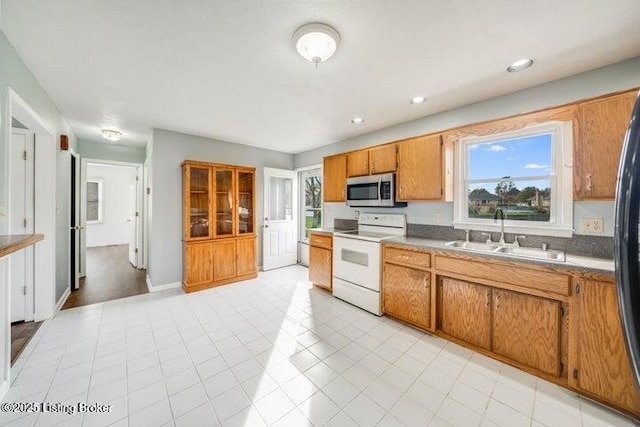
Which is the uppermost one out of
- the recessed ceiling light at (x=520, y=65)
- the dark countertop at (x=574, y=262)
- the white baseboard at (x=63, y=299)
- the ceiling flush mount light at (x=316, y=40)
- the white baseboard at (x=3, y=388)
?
the recessed ceiling light at (x=520, y=65)

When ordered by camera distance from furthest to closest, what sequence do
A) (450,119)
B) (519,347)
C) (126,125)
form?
(126,125), (450,119), (519,347)

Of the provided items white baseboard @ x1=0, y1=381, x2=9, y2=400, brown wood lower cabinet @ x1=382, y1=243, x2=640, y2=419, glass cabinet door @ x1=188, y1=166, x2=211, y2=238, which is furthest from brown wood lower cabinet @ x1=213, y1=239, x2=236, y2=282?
brown wood lower cabinet @ x1=382, y1=243, x2=640, y2=419

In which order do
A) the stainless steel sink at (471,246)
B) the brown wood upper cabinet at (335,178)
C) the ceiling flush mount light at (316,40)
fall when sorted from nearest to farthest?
the ceiling flush mount light at (316,40) → the stainless steel sink at (471,246) → the brown wood upper cabinet at (335,178)

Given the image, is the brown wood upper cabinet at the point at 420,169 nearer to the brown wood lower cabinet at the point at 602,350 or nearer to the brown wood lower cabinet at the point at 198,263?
the brown wood lower cabinet at the point at 602,350

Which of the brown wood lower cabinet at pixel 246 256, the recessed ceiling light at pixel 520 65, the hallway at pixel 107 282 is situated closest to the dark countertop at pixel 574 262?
the recessed ceiling light at pixel 520 65

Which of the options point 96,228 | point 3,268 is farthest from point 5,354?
point 96,228

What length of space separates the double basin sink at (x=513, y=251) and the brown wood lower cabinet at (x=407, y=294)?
46cm

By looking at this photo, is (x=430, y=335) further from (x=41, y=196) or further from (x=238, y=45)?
(x=41, y=196)

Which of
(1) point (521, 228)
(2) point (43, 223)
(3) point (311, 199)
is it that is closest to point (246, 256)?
(3) point (311, 199)

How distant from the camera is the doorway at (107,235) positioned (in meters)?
3.77

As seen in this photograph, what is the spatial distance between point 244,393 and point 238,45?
2470 mm

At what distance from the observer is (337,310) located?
9.91ft

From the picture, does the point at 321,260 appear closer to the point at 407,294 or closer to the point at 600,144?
the point at 407,294

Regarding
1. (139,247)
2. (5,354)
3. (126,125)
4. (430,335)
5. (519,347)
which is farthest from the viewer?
(139,247)
